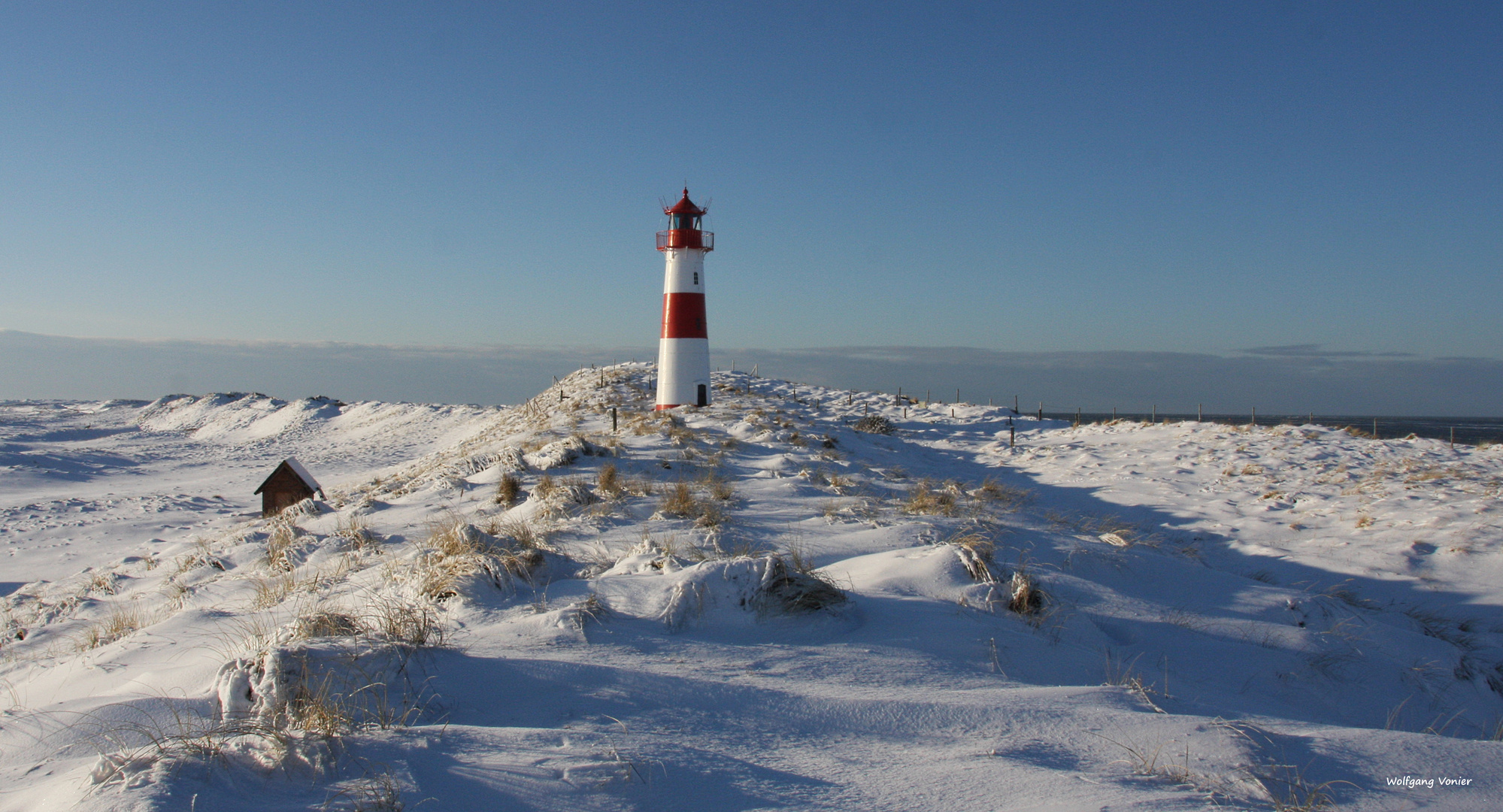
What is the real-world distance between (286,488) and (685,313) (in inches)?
469

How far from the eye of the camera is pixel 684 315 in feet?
76.8

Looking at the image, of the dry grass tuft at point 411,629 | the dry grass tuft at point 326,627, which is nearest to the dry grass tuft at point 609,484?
the dry grass tuft at point 411,629

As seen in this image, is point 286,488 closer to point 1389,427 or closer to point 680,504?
point 680,504

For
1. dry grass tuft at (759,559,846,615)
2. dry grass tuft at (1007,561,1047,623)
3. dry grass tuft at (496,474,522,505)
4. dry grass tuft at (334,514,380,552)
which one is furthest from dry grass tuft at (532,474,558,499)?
dry grass tuft at (1007,561,1047,623)

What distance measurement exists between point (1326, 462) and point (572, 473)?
18533 mm

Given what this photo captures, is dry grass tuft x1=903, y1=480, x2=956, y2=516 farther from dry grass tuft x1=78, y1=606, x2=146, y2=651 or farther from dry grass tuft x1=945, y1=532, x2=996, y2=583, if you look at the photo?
dry grass tuft x1=78, y1=606, x2=146, y2=651

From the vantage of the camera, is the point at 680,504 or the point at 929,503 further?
the point at 929,503

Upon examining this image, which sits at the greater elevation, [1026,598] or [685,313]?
[685,313]

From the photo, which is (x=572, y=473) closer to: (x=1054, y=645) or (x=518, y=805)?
(x=1054, y=645)

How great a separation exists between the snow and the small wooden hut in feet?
8.45

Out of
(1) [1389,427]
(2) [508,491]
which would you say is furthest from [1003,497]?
(1) [1389,427]

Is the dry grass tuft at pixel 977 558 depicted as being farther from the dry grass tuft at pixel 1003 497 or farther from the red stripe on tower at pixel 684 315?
the red stripe on tower at pixel 684 315

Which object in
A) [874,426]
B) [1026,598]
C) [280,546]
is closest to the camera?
[1026,598]

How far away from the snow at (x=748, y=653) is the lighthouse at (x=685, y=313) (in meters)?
10.7
